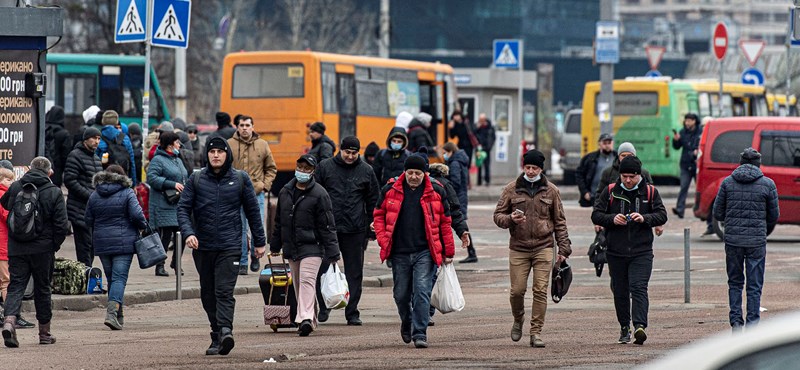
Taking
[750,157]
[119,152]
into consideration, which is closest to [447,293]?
[750,157]

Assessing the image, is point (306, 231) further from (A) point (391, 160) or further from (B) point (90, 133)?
(A) point (391, 160)

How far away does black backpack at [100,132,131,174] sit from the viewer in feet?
60.1

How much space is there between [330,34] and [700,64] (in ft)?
67.4

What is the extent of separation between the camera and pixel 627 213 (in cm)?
1267

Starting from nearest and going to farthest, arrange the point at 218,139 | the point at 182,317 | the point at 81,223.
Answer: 1. the point at 218,139
2. the point at 182,317
3. the point at 81,223

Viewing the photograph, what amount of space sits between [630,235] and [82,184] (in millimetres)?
6471

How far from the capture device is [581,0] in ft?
357

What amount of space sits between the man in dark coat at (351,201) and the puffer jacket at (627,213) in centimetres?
222

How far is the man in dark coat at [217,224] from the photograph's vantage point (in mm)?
11773

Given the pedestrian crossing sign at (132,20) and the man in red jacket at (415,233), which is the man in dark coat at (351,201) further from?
the pedestrian crossing sign at (132,20)

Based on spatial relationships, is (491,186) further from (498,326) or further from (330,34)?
(330,34)

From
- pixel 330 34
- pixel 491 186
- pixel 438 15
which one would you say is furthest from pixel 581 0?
pixel 491 186

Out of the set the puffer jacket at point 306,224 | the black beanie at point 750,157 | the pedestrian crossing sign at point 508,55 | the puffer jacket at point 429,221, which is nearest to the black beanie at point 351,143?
the puffer jacket at point 306,224

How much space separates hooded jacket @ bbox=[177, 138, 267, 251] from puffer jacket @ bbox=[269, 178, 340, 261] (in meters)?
1.04
